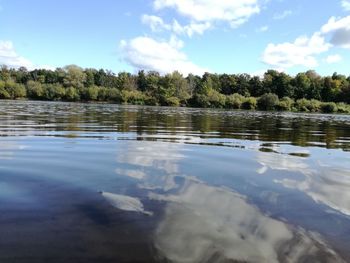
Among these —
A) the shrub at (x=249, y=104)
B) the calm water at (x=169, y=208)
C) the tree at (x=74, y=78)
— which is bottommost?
the calm water at (x=169, y=208)

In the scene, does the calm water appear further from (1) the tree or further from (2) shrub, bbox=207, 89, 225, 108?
(1) the tree

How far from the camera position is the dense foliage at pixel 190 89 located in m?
103

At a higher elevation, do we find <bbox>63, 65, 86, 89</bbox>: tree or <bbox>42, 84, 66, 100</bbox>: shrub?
<bbox>63, 65, 86, 89</bbox>: tree

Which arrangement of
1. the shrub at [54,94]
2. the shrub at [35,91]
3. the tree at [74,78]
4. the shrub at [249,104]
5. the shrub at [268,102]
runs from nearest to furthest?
1. the shrub at [249,104]
2. the shrub at [268,102]
3. the shrub at [35,91]
4. the shrub at [54,94]
5. the tree at [74,78]

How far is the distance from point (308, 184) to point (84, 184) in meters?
3.91

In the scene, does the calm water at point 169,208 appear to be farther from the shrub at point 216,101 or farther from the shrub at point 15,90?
the shrub at point 15,90

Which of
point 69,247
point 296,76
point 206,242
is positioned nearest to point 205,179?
point 206,242

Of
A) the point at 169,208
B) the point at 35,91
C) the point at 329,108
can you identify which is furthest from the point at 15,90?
the point at 169,208

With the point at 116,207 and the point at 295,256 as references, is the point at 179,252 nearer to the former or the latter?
the point at 295,256

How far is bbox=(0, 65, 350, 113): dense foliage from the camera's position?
339 ft

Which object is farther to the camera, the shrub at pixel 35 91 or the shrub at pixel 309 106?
the shrub at pixel 35 91

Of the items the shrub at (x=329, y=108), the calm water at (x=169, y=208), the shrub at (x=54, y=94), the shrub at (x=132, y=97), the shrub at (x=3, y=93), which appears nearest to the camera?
the calm water at (x=169, y=208)

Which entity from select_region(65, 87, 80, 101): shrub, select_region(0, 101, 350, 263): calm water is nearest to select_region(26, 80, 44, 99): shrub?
select_region(65, 87, 80, 101): shrub

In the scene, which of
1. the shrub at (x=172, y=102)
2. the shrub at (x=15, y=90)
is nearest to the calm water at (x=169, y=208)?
the shrub at (x=172, y=102)
